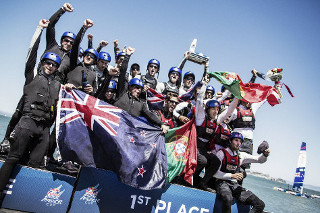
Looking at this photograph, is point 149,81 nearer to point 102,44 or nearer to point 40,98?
point 102,44

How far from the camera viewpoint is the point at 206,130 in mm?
6246

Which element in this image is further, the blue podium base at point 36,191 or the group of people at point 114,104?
the group of people at point 114,104

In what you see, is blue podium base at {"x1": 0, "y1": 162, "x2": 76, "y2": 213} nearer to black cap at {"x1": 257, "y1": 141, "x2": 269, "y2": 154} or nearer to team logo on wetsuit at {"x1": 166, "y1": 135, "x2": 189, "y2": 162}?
team logo on wetsuit at {"x1": 166, "y1": 135, "x2": 189, "y2": 162}

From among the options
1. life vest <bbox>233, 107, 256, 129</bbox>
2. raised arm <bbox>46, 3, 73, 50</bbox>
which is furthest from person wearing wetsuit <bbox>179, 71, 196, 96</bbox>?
raised arm <bbox>46, 3, 73, 50</bbox>

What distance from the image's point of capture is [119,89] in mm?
6363

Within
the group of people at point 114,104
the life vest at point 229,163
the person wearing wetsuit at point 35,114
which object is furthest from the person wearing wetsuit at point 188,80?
the person wearing wetsuit at point 35,114

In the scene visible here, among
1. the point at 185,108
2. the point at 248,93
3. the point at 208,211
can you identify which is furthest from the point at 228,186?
the point at 248,93

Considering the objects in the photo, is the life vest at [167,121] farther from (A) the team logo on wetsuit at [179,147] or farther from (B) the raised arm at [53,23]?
(B) the raised arm at [53,23]

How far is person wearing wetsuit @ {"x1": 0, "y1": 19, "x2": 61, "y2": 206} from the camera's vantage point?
4.10 meters

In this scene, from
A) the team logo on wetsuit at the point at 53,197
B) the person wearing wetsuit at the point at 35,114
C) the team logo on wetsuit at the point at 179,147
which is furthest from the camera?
the team logo on wetsuit at the point at 179,147

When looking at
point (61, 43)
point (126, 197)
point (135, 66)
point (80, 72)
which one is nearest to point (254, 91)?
point (135, 66)

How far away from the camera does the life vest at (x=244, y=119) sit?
716cm

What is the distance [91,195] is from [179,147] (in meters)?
2.71

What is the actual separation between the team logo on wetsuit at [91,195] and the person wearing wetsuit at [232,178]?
325cm
